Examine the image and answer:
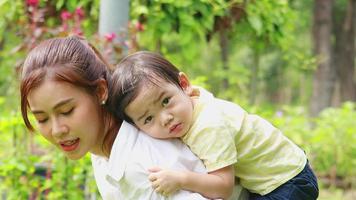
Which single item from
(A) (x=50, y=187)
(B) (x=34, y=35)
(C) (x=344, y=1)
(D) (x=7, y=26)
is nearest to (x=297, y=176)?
(A) (x=50, y=187)

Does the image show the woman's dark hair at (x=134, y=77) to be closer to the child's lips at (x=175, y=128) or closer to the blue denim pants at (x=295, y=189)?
the child's lips at (x=175, y=128)

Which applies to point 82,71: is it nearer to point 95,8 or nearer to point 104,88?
point 104,88

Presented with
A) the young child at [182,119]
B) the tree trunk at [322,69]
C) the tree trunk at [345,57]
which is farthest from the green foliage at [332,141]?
the tree trunk at [345,57]

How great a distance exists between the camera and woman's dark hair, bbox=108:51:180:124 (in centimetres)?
183

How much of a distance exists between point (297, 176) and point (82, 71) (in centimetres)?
78

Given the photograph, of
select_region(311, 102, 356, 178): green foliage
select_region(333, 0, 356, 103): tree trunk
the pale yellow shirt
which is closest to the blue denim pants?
the pale yellow shirt

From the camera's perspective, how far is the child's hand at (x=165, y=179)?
5.77 feet

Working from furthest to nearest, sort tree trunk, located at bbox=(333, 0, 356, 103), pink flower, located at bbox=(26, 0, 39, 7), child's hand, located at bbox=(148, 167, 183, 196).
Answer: tree trunk, located at bbox=(333, 0, 356, 103), pink flower, located at bbox=(26, 0, 39, 7), child's hand, located at bbox=(148, 167, 183, 196)

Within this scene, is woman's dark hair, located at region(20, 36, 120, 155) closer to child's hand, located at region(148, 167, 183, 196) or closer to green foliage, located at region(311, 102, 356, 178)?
child's hand, located at region(148, 167, 183, 196)

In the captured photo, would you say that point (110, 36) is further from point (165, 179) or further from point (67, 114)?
point (165, 179)

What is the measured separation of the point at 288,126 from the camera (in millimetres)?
6273

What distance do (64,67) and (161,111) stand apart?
0.30 meters

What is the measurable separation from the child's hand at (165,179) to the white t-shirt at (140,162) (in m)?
0.02

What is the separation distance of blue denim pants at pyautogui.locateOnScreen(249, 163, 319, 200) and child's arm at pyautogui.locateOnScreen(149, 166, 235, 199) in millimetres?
231
